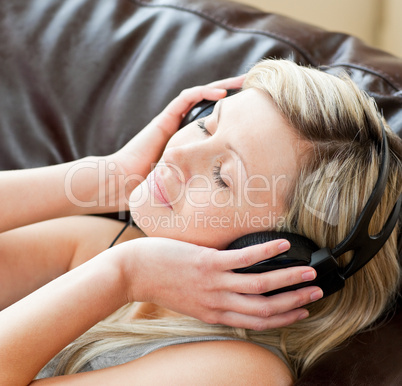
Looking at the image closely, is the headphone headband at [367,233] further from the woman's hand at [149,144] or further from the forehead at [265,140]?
the woman's hand at [149,144]


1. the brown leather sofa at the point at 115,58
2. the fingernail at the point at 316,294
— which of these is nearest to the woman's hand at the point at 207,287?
the fingernail at the point at 316,294

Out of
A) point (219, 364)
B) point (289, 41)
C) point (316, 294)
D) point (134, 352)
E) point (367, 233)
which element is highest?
point (289, 41)

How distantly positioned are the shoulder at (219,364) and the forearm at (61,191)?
0.42 meters

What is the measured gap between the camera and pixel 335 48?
119 cm

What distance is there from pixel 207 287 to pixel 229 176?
0.61ft

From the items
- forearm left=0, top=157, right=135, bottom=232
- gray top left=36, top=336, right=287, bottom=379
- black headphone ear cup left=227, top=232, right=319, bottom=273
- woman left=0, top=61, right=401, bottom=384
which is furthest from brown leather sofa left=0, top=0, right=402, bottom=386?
gray top left=36, top=336, right=287, bottom=379

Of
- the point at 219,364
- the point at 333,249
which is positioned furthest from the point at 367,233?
the point at 219,364

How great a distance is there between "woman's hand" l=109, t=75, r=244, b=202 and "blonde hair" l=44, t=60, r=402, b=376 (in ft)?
0.66

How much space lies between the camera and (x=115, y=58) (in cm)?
132

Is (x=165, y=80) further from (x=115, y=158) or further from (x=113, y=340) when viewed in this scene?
(x=113, y=340)

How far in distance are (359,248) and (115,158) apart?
584mm

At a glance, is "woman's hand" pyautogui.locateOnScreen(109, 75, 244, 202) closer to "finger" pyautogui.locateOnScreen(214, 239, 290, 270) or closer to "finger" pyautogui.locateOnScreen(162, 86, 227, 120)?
"finger" pyautogui.locateOnScreen(162, 86, 227, 120)

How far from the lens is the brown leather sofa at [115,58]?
3.92 ft

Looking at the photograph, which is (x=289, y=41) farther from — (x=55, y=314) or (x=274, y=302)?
(x=55, y=314)
